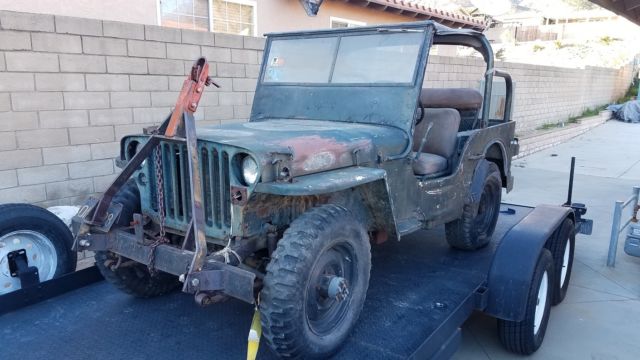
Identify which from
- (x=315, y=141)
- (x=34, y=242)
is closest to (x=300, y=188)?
(x=315, y=141)

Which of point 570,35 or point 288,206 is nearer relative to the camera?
point 288,206

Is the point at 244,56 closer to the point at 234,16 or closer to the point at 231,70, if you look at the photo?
the point at 231,70

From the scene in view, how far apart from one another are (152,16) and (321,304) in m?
5.92

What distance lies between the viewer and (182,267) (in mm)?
2473

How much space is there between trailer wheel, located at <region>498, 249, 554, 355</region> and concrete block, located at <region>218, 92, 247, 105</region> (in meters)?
4.08

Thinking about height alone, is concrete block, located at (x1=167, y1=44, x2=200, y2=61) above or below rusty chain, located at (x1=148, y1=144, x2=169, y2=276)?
above

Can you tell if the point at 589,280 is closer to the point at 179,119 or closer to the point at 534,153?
the point at 179,119

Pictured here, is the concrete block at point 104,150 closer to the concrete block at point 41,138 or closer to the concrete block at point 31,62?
the concrete block at point 41,138

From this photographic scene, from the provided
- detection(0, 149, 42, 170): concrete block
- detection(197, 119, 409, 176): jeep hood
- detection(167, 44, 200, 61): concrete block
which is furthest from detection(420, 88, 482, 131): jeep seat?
detection(0, 149, 42, 170): concrete block

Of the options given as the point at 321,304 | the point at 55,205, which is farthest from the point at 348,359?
the point at 55,205

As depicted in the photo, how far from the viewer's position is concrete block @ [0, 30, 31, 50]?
14.0 feet

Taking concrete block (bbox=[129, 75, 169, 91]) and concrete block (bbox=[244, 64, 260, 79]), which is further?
concrete block (bbox=[244, 64, 260, 79])

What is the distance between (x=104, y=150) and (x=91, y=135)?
0.20 metres

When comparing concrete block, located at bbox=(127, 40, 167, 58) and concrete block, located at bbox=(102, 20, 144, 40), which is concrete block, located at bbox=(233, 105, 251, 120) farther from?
concrete block, located at bbox=(102, 20, 144, 40)
